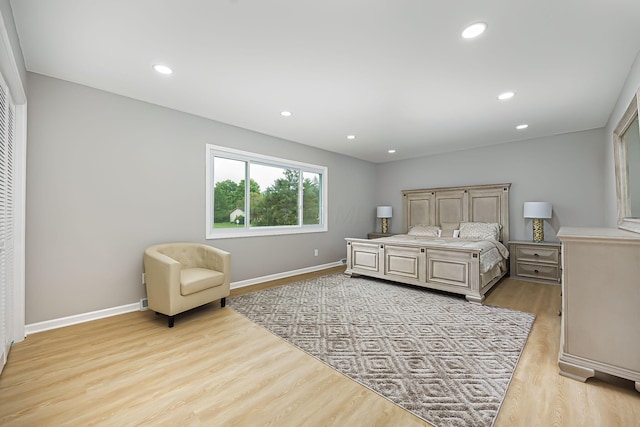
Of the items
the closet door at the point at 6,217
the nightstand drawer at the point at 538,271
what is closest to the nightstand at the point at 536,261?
the nightstand drawer at the point at 538,271

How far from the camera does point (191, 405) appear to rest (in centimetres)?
162

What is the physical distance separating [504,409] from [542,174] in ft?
14.7

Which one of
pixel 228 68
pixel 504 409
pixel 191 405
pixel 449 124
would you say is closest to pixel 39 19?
pixel 228 68

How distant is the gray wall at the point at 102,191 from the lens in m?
2.60

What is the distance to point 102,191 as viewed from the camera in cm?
293

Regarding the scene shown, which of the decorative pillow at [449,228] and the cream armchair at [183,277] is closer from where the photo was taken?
the cream armchair at [183,277]

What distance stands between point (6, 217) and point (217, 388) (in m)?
2.01

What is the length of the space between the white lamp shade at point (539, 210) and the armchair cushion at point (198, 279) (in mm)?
4782

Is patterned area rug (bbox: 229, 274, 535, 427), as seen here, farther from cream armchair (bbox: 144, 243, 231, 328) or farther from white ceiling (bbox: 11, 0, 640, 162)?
white ceiling (bbox: 11, 0, 640, 162)

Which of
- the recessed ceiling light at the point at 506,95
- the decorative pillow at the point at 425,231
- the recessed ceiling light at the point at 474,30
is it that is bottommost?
the decorative pillow at the point at 425,231

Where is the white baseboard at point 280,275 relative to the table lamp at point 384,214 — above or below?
below

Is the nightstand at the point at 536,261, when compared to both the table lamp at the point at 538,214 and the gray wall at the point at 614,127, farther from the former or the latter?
the gray wall at the point at 614,127

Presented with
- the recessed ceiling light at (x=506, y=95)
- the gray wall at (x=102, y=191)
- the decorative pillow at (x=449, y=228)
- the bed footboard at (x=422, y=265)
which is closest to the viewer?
the gray wall at (x=102, y=191)

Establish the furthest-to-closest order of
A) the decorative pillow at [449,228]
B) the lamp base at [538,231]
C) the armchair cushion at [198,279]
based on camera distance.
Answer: the decorative pillow at [449,228], the lamp base at [538,231], the armchair cushion at [198,279]
